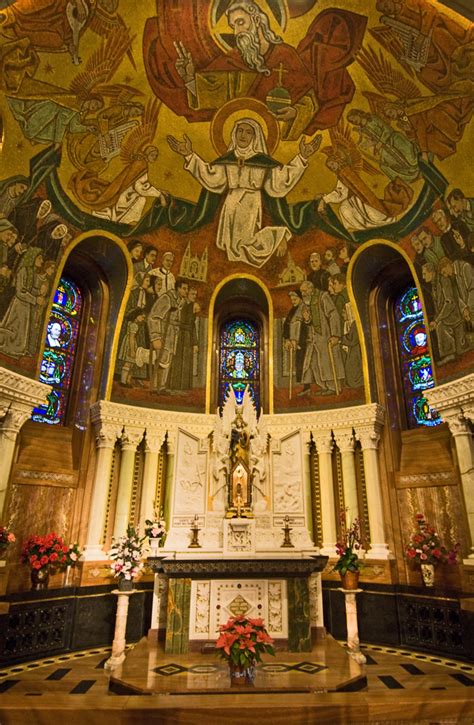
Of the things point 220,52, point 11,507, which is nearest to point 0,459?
point 11,507

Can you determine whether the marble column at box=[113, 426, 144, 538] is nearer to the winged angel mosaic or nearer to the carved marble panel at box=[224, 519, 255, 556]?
the carved marble panel at box=[224, 519, 255, 556]

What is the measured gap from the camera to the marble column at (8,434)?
10.1 metres

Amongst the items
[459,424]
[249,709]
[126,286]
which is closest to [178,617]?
[249,709]

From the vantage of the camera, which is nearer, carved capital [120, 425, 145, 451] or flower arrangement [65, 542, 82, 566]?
flower arrangement [65, 542, 82, 566]

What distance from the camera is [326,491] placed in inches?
508

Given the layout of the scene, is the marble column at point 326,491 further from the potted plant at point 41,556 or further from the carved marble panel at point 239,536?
the potted plant at point 41,556

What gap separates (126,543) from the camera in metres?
9.54

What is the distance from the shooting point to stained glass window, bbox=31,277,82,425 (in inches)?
500

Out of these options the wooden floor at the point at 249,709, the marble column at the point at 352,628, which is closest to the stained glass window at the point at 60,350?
the marble column at the point at 352,628

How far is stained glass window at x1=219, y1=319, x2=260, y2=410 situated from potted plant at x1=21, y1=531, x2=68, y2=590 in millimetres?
6214

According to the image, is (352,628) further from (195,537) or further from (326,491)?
(326,491)

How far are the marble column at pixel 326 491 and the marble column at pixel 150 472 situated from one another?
14.9 feet

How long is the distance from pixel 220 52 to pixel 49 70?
3.88 meters

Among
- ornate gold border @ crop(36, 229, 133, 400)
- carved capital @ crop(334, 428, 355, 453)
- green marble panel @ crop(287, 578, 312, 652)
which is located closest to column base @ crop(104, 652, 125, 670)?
green marble panel @ crop(287, 578, 312, 652)
